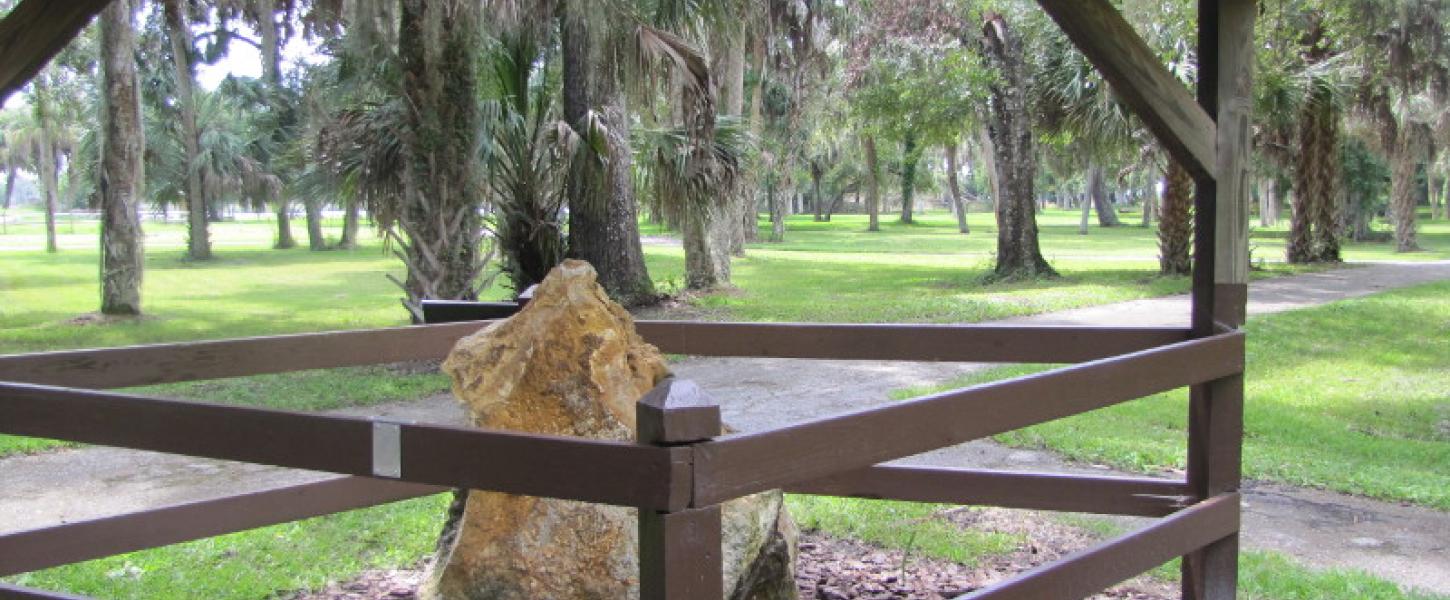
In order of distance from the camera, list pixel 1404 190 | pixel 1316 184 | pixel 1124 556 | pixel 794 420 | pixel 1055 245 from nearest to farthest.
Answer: pixel 1124 556, pixel 794 420, pixel 1316 184, pixel 1404 190, pixel 1055 245

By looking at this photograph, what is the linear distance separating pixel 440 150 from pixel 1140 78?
8.25 meters

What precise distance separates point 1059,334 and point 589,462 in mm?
2985

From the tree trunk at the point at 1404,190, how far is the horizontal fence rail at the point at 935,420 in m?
33.4

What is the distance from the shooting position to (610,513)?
14.0 ft

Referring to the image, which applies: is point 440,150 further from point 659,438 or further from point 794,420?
point 659,438

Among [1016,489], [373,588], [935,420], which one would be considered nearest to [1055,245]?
[1016,489]

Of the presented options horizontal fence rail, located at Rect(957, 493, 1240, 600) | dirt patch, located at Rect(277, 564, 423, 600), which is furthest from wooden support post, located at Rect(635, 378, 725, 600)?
dirt patch, located at Rect(277, 564, 423, 600)

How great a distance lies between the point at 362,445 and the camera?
8.97ft

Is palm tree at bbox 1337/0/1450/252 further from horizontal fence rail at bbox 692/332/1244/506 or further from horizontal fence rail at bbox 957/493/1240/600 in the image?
horizontal fence rail at bbox 692/332/1244/506

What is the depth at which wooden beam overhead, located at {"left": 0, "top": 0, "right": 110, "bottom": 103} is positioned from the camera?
403cm

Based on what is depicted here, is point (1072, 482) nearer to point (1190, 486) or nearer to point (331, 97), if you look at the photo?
point (1190, 486)

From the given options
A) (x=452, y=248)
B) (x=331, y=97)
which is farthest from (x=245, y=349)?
(x=331, y=97)

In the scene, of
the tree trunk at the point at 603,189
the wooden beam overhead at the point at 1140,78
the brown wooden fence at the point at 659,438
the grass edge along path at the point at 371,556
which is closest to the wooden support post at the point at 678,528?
the brown wooden fence at the point at 659,438

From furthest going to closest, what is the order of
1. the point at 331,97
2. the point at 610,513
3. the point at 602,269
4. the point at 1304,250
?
1. the point at 1304,250
2. the point at 602,269
3. the point at 331,97
4. the point at 610,513
